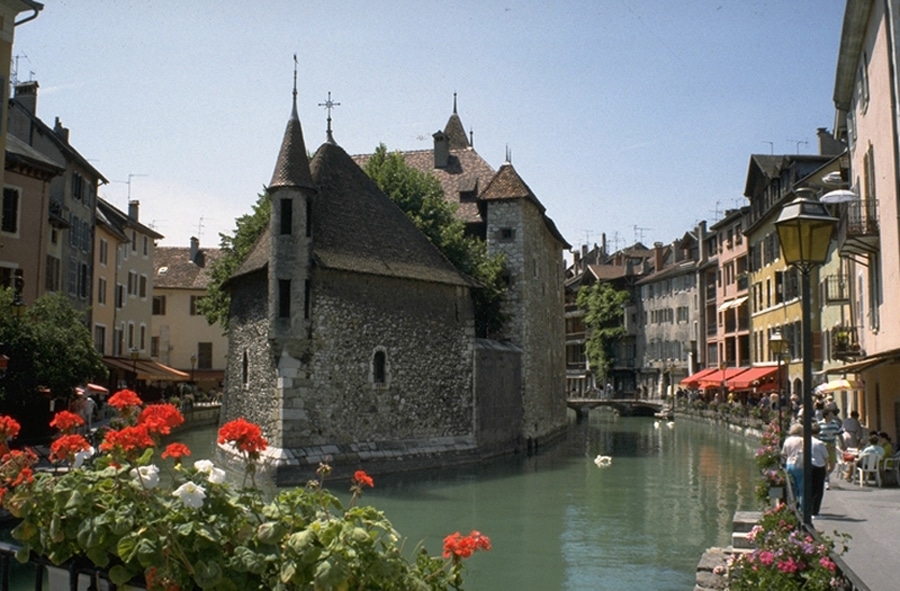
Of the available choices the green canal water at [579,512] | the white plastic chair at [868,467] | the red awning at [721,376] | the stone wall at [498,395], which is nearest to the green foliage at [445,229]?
the stone wall at [498,395]

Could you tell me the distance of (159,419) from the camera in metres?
4.90

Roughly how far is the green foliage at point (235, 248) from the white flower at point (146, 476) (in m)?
26.3

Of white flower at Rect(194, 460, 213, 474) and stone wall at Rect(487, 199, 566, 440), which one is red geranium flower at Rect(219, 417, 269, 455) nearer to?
white flower at Rect(194, 460, 213, 474)

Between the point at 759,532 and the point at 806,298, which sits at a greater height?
the point at 806,298

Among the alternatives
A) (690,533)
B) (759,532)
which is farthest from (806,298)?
(690,533)

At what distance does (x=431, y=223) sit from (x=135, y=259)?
2199cm

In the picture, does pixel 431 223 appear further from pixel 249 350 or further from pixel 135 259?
pixel 135 259

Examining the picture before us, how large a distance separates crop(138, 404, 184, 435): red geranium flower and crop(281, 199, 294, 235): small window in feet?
59.9

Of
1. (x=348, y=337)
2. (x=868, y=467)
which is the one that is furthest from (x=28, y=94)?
(x=868, y=467)

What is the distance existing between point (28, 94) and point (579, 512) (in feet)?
94.0

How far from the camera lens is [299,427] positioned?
2259 cm

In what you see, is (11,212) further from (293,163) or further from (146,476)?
(146,476)

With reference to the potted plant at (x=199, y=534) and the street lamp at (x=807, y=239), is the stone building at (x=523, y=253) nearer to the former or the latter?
the street lamp at (x=807, y=239)

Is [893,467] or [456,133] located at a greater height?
[456,133]
